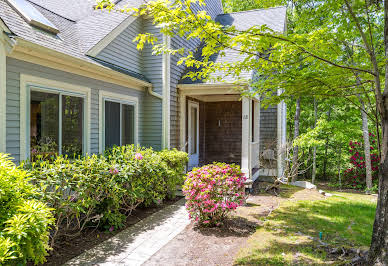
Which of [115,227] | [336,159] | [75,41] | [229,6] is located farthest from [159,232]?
[229,6]

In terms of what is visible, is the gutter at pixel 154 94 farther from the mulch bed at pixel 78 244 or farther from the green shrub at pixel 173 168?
the mulch bed at pixel 78 244

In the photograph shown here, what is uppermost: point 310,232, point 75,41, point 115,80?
point 75,41

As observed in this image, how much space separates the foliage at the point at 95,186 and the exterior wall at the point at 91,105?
58cm

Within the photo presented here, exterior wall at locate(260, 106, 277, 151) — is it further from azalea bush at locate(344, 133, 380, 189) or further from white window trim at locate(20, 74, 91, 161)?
white window trim at locate(20, 74, 91, 161)

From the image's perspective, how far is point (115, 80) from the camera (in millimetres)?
7219

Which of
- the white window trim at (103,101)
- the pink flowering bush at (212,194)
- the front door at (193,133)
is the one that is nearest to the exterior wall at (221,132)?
the front door at (193,133)

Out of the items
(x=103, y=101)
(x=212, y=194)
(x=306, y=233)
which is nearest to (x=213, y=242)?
(x=212, y=194)

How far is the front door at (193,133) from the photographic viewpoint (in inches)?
414

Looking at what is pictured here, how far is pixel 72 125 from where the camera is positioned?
19.5 feet

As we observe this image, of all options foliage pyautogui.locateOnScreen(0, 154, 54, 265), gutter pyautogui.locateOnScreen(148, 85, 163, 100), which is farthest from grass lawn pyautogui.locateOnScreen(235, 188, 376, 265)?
gutter pyautogui.locateOnScreen(148, 85, 163, 100)

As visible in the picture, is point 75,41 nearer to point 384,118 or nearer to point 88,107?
point 88,107

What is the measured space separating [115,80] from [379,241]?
6422mm

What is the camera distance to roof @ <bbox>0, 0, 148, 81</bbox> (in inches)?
198

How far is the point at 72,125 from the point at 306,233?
521cm
